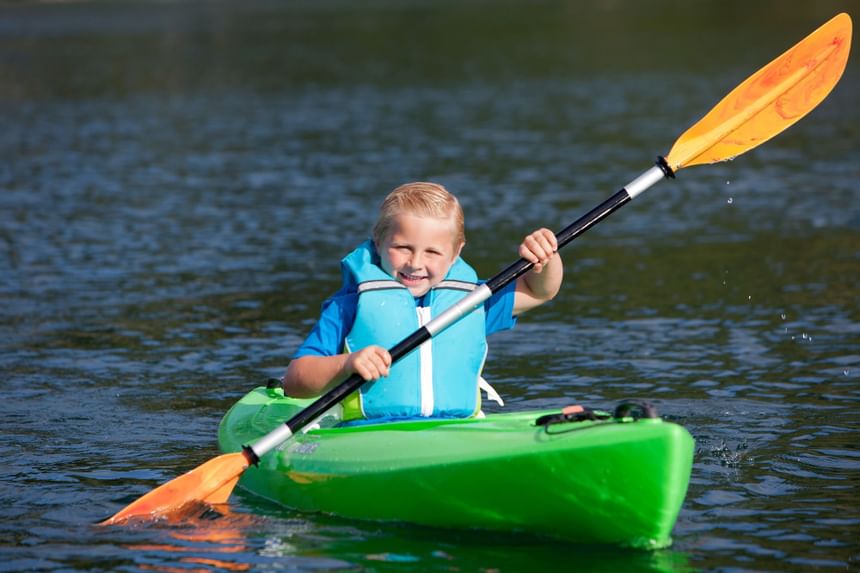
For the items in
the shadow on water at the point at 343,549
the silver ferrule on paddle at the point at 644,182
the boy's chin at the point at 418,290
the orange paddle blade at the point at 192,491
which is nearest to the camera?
the shadow on water at the point at 343,549

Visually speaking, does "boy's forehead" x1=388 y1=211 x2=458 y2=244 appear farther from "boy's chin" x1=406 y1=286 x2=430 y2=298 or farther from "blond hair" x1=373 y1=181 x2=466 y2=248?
"boy's chin" x1=406 y1=286 x2=430 y2=298

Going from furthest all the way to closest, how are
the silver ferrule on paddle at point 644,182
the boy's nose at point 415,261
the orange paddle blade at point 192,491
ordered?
the silver ferrule on paddle at point 644,182 → the boy's nose at point 415,261 → the orange paddle blade at point 192,491

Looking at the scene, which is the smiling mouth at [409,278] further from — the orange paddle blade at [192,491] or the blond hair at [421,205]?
the orange paddle blade at [192,491]

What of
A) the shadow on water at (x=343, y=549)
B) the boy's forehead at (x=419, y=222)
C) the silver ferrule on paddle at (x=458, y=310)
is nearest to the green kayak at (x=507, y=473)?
the shadow on water at (x=343, y=549)

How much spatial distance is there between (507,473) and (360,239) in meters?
7.87

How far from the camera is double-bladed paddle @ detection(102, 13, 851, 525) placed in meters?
5.78

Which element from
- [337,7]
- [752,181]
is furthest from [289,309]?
[337,7]

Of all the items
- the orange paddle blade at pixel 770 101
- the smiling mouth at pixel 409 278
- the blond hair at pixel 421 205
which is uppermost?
the orange paddle blade at pixel 770 101

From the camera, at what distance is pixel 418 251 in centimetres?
587

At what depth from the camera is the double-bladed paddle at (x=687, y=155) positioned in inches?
228

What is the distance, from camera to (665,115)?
21547 millimetres

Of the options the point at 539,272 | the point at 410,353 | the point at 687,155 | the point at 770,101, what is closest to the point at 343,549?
the point at 410,353

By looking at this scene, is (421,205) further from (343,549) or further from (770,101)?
(770,101)

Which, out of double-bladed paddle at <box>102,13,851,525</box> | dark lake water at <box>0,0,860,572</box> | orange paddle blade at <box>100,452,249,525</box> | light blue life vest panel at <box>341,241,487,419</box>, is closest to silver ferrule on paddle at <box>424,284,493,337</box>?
double-bladed paddle at <box>102,13,851,525</box>
